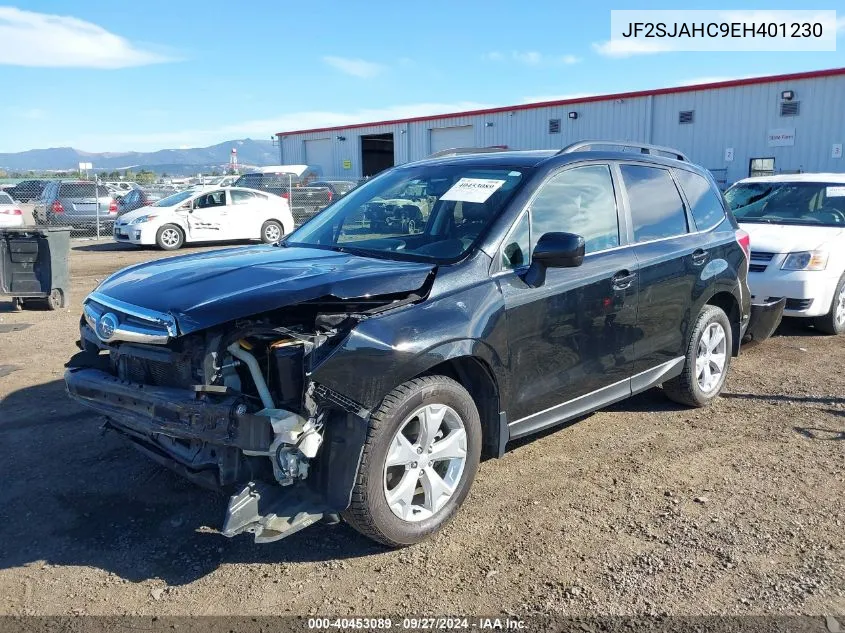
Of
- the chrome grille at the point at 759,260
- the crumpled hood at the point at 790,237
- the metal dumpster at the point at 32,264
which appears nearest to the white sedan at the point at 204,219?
the metal dumpster at the point at 32,264

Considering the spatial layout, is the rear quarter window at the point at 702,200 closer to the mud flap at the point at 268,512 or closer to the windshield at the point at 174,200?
the mud flap at the point at 268,512

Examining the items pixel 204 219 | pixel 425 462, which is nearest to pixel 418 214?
pixel 425 462

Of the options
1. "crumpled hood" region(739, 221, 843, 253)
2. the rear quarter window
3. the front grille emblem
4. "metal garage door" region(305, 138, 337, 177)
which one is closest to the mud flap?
the front grille emblem

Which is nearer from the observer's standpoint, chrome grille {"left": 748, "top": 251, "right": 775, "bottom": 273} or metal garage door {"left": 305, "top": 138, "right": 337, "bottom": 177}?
chrome grille {"left": 748, "top": 251, "right": 775, "bottom": 273}

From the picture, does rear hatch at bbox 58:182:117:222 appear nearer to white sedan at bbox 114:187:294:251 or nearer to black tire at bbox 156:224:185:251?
white sedan at bbox 114:187:294:251

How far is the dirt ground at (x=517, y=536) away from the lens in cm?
318

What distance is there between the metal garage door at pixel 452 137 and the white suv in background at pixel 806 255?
23.7 meters

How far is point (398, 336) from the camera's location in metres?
3.35

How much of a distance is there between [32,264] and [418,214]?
23.8 ft

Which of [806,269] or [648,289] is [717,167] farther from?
[648,289]

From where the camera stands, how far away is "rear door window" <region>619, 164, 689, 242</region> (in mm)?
4875

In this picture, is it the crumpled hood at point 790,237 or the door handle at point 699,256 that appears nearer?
the door handle at point 699,256

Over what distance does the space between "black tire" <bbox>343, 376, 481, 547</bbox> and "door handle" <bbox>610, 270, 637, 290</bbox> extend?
4.46 ft

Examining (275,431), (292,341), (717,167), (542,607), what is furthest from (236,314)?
(717,167)
